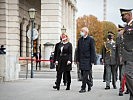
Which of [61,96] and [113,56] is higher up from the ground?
[113,56]

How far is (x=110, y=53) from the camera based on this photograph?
17.2 m

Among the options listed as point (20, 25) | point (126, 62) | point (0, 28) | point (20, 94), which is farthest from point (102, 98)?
point (20, 25)

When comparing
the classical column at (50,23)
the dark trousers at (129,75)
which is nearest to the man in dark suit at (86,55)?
the dark trousers at (129,75)

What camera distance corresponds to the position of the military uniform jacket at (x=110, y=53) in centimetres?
1709

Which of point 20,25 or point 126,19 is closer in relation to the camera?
point 126,19

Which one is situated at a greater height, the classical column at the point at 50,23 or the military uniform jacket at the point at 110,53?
the classical column at the point at 50,23

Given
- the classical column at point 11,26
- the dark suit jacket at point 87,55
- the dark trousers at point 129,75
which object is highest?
the classical column at point 11,26

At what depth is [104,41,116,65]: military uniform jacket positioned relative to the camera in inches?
673

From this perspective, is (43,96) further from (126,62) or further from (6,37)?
(6,37)

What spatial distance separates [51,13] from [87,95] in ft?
84.8

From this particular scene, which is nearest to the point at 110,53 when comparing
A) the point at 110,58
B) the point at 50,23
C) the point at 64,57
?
the point at 110,58

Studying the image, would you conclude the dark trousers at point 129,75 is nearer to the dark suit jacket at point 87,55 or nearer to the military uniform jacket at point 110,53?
the dark suit jacket at point 87,55

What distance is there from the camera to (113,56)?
1709 centimetres

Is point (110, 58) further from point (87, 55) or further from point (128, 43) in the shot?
point (128, 43)
